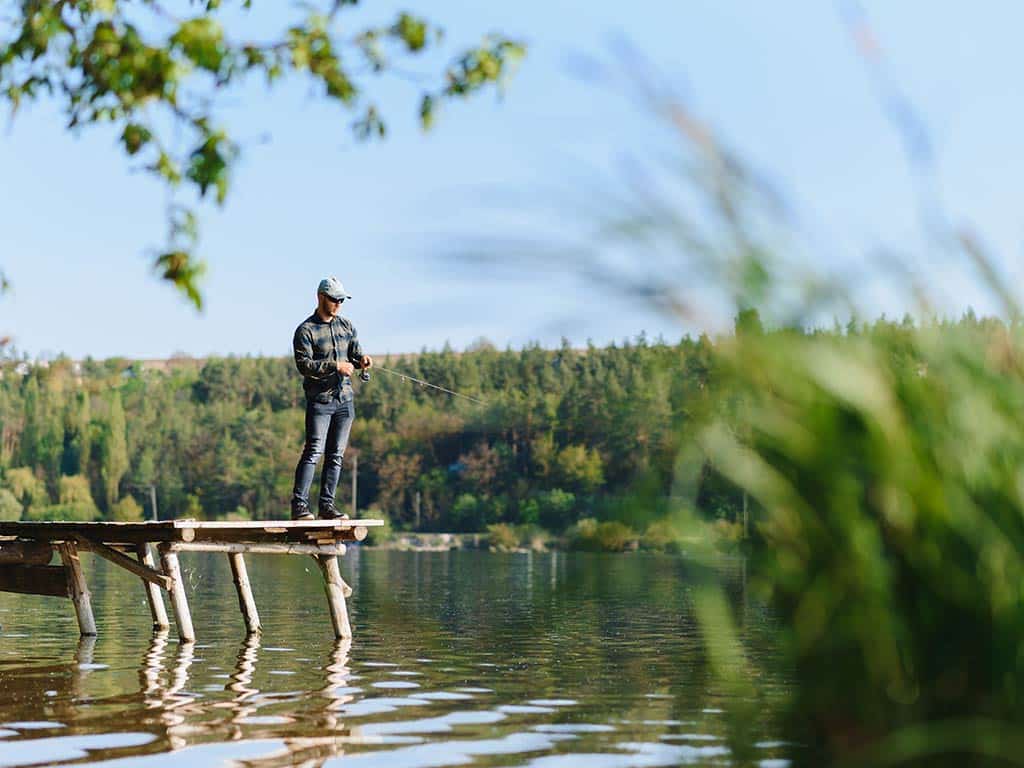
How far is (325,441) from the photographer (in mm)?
13539

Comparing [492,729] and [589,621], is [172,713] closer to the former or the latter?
[492,729]

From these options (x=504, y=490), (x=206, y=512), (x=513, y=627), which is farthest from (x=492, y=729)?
(x=206, y=512)

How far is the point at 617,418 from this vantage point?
12.3ft

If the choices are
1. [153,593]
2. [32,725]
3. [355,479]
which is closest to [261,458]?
[355,479]

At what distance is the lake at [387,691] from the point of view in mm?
6898

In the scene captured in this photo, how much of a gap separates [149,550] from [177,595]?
3.22 ft

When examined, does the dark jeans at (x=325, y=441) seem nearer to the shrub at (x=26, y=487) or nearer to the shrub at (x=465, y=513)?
the shrub at (x=465, y=513)

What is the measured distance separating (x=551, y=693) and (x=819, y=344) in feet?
22.6

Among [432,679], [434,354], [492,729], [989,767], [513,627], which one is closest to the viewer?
[989,767]

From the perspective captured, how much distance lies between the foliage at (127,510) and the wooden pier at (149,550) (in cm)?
10137

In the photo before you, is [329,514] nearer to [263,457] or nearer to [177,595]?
[177,595]

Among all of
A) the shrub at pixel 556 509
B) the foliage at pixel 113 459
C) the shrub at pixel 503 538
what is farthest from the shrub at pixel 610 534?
the foliage at pixel 113 459

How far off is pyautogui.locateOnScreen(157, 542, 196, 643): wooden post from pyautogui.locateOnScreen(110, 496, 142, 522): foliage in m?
102

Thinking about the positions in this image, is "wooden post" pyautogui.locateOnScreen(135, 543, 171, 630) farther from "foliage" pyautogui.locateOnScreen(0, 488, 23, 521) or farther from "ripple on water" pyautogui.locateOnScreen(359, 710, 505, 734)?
"foliage" pyautogui.locateOnScreen(0, 488, 23, 521)
